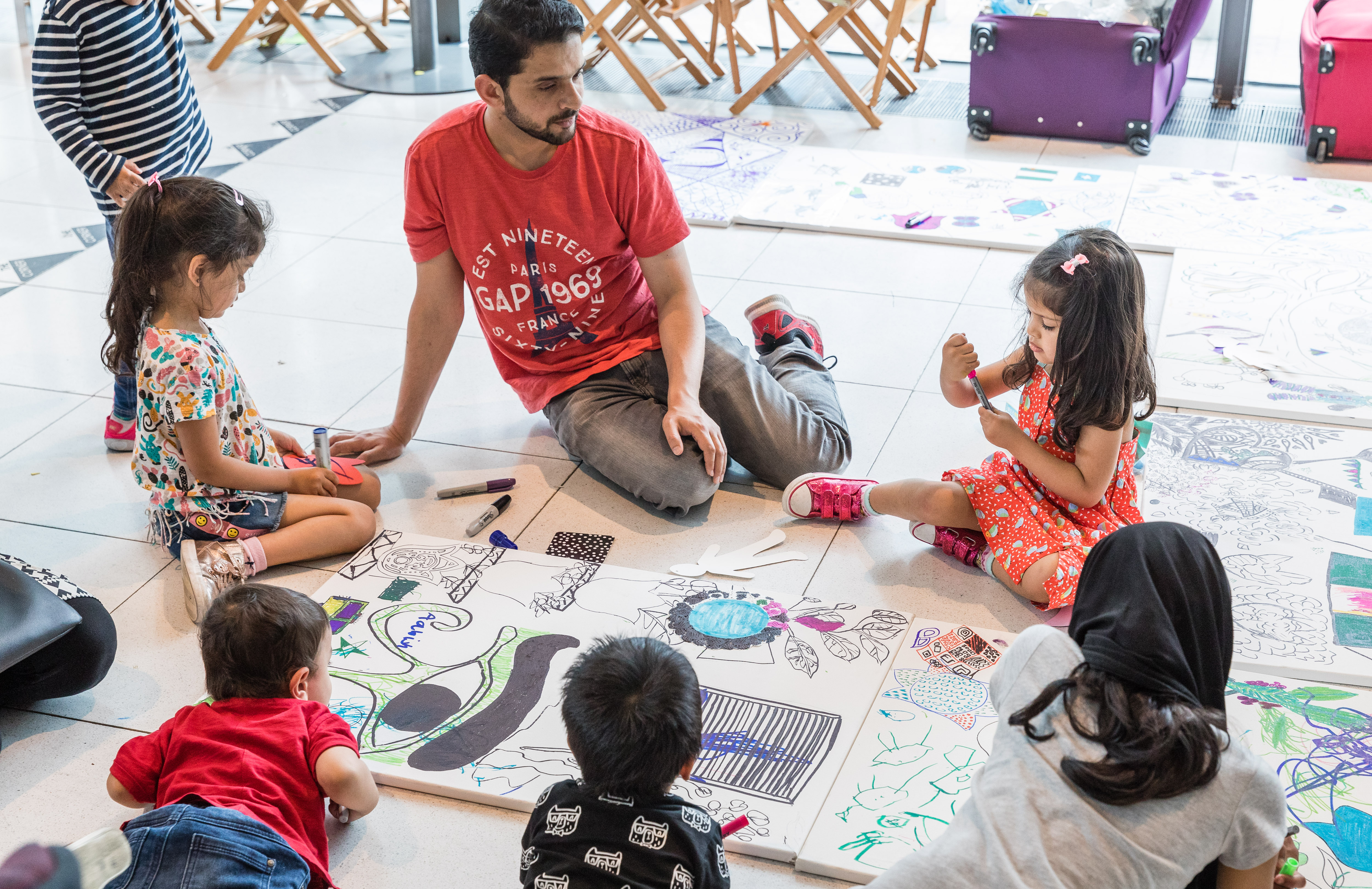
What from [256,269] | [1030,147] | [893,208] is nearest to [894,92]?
[1030,147]

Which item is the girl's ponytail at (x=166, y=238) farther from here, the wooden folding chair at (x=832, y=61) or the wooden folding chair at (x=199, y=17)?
the wooden folding chair at (x=199, y=17)

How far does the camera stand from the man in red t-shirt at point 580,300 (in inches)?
88.7

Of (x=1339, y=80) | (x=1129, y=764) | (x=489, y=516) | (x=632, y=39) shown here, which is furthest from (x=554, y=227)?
(x=632, y=39)

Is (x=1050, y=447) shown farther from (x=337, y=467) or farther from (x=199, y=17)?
(x=199, y=17)

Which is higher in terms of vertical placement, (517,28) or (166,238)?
(517,28)

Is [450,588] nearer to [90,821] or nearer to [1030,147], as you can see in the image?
[90,821]

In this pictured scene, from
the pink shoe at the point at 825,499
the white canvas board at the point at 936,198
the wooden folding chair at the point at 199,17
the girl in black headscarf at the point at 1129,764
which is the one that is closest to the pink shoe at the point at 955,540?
the pink shoe at the point at 825,499

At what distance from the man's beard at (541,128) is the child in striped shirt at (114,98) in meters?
0.81

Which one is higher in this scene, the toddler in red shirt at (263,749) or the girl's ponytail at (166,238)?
the girl's ponytail at (166,238)

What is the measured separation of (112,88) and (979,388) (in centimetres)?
180

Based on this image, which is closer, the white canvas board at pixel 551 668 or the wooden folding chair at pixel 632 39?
the white canvas board at pixel 551 668

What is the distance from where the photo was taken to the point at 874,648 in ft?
6.37

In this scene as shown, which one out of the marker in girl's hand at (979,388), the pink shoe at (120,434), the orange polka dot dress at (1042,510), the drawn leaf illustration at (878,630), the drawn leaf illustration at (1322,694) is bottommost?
the drawn leaf illustration at (878,630)

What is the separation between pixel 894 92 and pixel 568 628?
11.2 ft
